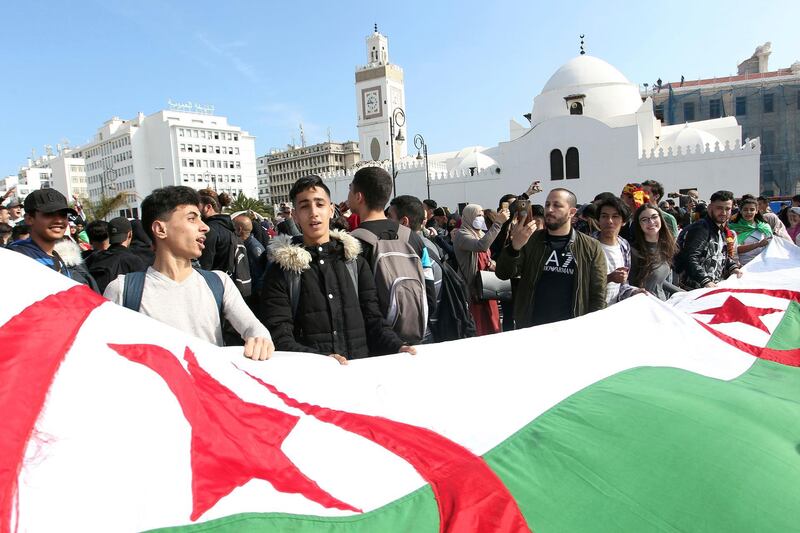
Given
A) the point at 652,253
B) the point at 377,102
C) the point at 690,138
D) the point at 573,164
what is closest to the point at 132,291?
the point at 652,253

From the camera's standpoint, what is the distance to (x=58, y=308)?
203 cm

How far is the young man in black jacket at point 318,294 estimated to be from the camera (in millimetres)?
2590

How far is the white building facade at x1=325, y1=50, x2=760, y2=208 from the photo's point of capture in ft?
107

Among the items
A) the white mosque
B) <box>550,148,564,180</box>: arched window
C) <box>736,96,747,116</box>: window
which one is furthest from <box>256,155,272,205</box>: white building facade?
<box>736,96,747,116</box>: window

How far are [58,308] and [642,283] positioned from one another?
3.97 m

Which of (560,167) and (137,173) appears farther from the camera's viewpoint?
(137,173)

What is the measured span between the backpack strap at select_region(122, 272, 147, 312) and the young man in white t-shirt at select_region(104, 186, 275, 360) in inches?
0.5

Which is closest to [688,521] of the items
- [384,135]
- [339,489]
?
[339,489]

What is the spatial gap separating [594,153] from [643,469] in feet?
122

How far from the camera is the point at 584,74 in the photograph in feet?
139

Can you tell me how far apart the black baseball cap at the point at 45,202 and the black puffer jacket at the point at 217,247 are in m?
1.64

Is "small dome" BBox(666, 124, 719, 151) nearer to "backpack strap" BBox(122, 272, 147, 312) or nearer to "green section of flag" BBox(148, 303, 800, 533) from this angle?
"green section of flag" BBox(148, 303, 800, 533)

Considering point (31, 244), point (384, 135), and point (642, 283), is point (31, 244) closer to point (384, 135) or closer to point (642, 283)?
point (642, 283)

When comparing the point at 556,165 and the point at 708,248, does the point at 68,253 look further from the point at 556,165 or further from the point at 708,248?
the point at 556,165
